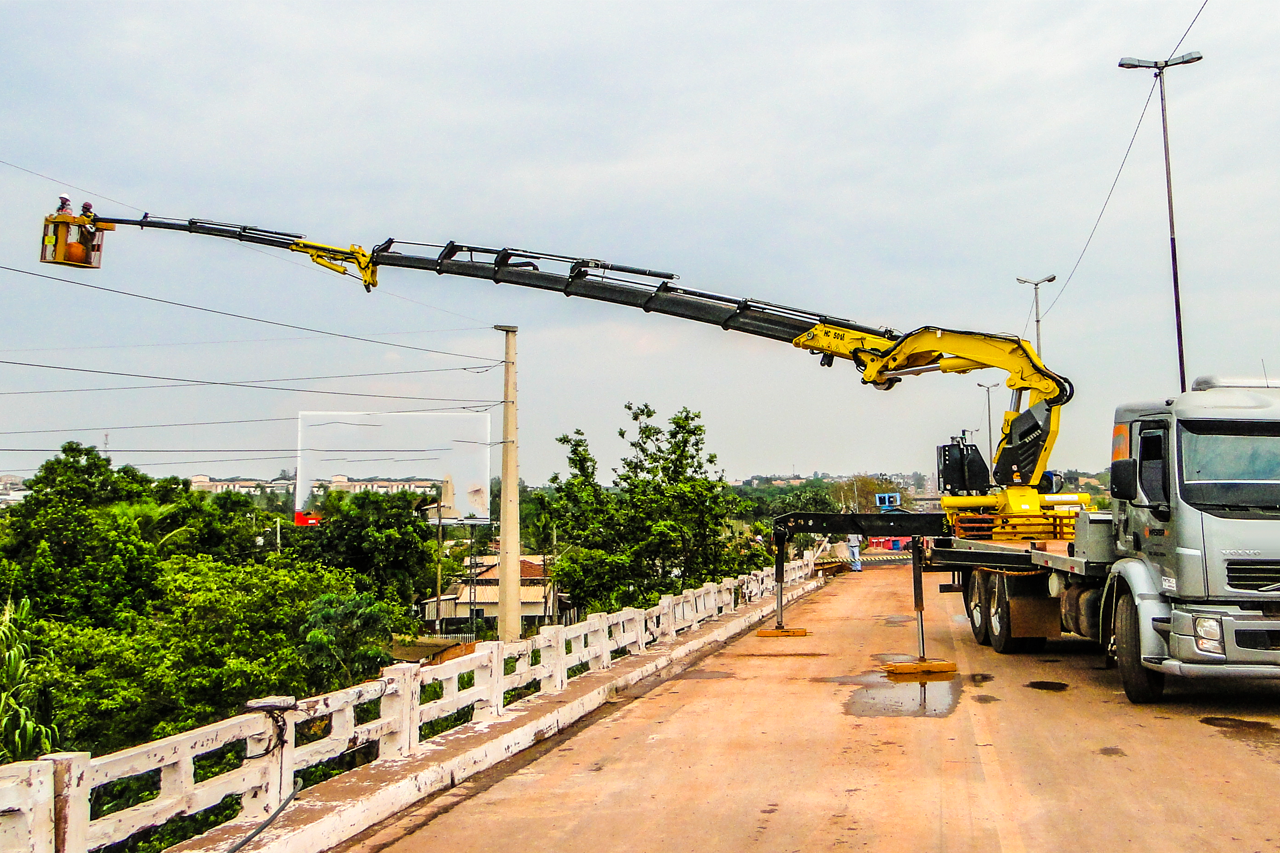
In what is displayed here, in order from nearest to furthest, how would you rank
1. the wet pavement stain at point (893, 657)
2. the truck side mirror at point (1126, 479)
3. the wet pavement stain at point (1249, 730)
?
the wet pavement stain at point (1249, 730) → the truck side mirror at point (1126, 479) → the wet pavement stain at point (893, 657)

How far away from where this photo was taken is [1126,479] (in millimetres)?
10828

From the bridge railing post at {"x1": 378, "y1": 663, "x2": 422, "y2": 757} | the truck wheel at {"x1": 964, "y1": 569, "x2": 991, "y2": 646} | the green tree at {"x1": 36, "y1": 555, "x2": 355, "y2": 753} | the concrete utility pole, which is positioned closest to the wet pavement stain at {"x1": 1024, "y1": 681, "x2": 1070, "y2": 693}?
the truck wheel at {"x1": 964, "y1": 569, "x2": 991, "y2": 646}

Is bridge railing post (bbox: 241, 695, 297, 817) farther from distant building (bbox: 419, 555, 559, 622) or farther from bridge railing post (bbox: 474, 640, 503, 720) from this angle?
distant building (bbox: 419, 555, 559, 622)

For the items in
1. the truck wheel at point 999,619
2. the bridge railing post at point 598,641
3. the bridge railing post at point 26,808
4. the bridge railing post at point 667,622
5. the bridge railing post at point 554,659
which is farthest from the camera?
the bridge railing post at point 667,622

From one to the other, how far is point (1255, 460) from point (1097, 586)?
2.90 m

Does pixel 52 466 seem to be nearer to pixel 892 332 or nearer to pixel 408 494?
pixel 408 494

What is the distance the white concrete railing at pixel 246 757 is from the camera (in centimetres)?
493

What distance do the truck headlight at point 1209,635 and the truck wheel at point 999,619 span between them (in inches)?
210

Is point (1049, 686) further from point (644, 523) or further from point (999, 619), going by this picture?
point (644, 523)

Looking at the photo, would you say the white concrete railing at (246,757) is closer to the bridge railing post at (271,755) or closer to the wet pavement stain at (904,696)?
the bridge railing post at (271,755)

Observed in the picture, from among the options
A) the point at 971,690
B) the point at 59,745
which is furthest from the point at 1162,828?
the point at 59,745

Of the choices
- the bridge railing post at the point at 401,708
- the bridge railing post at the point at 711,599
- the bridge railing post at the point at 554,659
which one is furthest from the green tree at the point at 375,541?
the bridge railing post at the point at 401,708

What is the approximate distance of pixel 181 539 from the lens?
49.0 m

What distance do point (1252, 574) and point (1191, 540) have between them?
60cm
